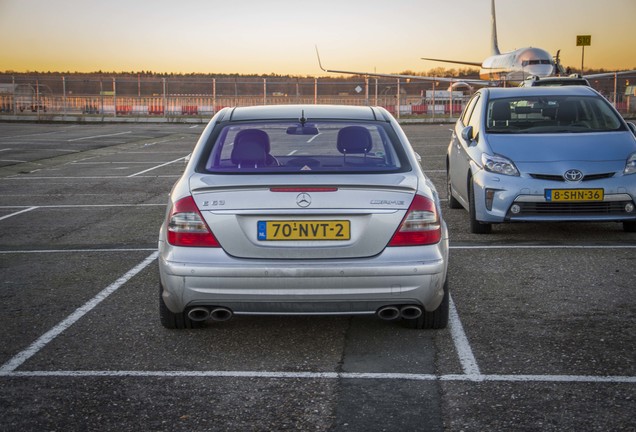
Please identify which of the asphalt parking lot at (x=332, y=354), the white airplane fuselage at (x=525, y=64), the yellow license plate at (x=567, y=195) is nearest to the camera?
the asphalt parking lot at (x=332, y=354)

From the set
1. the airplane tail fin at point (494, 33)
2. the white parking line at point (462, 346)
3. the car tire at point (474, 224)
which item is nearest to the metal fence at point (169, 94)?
the airplane tail fin at point (494, 33)

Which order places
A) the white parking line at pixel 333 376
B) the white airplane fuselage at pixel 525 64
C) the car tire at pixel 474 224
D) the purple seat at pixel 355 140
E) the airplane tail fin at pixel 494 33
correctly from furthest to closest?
the airplane tail fin at pixel 494 33
the white airplane fuselage at pixel 525 64
the car tire at pixel 474 224
the purple seat at pixel 355 140
the white parking line at pixel 333 376

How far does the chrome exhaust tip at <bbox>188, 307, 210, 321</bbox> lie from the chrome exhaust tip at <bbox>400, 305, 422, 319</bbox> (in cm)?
116

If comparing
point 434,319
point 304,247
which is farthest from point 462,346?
point 304,247

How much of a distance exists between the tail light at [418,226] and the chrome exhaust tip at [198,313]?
117cm

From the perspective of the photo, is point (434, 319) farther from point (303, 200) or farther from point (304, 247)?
point (303, 200)

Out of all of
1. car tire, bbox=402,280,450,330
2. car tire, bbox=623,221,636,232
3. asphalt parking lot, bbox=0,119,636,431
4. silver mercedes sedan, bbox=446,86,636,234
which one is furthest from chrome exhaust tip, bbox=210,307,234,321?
car tire, bbox=623,221,636,232

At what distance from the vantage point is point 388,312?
540cm

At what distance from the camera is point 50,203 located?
13.6 m

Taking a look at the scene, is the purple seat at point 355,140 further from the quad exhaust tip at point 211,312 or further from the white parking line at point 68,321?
the white parking line at point 68,321

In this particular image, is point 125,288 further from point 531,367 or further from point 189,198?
point 531,367

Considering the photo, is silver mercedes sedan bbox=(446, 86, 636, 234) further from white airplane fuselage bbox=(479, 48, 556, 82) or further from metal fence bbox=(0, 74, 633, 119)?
metal fence bbox=(0, 74, 633, 119)

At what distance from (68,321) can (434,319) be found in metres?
2.52

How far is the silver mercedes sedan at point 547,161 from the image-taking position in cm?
920
